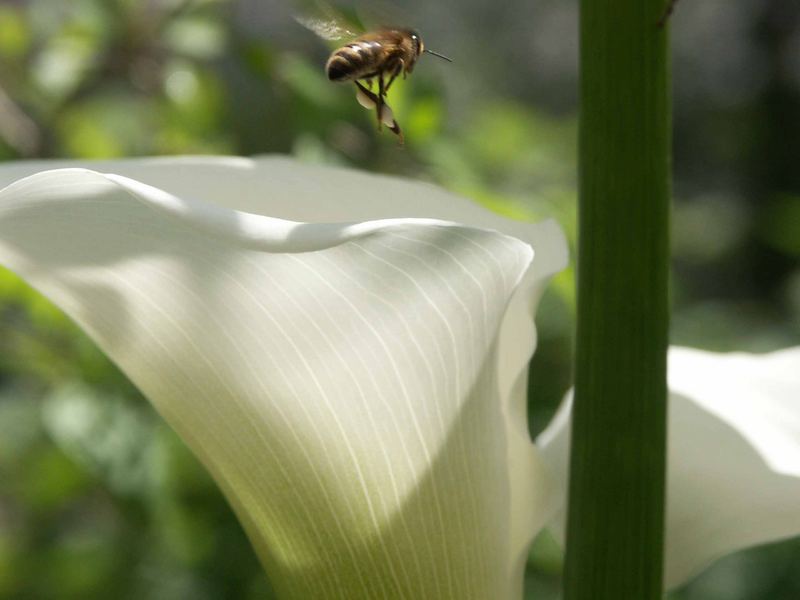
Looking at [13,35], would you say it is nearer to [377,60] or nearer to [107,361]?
[107,361]

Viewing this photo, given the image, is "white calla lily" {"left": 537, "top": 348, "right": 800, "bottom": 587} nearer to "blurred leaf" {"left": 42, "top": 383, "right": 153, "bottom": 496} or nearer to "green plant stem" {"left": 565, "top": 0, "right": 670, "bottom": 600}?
"green plant stem" {"left": 565, "top": 0, "right": 670, "bottom": 600}

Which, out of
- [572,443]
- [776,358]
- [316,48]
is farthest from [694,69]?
[572,443]

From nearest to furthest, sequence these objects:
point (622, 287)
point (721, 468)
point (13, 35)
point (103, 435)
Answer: point (622, 287)
point (721, 468)
point (103, 435)
point (13, 35)

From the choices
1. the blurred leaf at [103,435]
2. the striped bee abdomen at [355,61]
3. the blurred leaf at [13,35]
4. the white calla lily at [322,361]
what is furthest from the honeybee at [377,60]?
the blurred leaf at [13,35]

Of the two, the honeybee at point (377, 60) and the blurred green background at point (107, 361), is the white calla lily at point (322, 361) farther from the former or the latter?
the blurred green background at point (107, 361)

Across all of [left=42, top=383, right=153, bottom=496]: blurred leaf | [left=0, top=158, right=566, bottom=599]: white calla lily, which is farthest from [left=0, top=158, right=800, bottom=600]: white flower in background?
[left=42, top=383, right=153, bottom=496]: blurred leaf

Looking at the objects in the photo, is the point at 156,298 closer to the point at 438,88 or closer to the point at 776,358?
the point at 776,358

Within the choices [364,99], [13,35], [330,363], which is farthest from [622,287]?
[13,35]

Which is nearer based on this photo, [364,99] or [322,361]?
[322,361]
